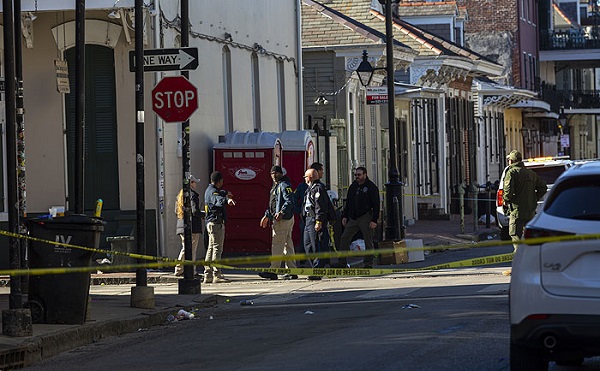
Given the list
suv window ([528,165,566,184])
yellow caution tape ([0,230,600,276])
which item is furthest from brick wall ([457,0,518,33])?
yellow caution tape ([0,230,600,276])

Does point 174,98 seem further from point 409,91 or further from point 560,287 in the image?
point 409,91

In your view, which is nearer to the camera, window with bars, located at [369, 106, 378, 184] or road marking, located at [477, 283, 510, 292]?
road marking, located at [477, 283, 510, 292]

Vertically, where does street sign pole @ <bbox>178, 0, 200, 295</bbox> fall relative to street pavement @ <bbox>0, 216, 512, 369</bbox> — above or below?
above

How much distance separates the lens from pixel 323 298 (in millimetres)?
17688

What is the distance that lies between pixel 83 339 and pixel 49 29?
10867mm

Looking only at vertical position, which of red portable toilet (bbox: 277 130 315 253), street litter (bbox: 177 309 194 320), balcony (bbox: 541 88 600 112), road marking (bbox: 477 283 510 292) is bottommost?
street litter (bbox: 177 309 194 320)

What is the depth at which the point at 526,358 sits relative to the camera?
9.17m

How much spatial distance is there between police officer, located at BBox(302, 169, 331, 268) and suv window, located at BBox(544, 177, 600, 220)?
40.6ft

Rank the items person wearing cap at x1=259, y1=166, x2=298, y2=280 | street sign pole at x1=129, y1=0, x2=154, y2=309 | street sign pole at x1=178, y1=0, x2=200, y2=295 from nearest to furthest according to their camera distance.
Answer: street sign pole at x1=129, y1=0, x2=154, y2=309 < street sign pole at x1=178, y1=0, x2=200, y2=295 < person wearing cap at x1=259, y1=166, x2=298, y2=280

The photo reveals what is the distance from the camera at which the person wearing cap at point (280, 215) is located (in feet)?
69.1

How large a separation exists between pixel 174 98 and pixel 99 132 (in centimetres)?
617

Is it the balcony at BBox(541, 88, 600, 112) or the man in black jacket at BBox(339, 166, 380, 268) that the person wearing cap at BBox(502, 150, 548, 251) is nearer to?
the man in black jacket at BBox(339, 166, 380, 268)

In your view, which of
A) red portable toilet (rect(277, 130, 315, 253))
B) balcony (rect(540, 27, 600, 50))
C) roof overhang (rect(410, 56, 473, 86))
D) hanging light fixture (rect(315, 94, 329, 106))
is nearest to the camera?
red portable toilet (rect(277, 130, 315, 253))

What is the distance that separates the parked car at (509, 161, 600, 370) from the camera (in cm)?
876
